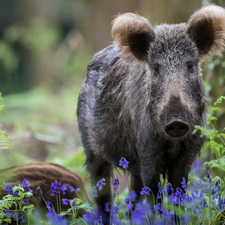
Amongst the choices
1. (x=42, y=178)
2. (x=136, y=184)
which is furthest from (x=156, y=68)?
(x=136, y=184)

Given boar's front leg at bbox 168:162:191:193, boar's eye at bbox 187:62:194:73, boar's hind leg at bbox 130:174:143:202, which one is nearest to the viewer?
boar's eye at bbox 187:62:194:73

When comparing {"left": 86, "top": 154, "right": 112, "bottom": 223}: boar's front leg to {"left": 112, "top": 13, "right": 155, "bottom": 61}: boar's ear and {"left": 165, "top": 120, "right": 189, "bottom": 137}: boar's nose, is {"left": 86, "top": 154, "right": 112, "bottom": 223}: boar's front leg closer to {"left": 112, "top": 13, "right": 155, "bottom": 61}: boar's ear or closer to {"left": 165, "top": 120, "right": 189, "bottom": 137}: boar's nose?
{"left": 112, "top": 13, "right": 155, "bottom": 61}: boar's ear

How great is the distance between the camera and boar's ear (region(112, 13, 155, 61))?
157 inches

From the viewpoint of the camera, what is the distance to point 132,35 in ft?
13.3

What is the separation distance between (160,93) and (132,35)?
2.38 feet

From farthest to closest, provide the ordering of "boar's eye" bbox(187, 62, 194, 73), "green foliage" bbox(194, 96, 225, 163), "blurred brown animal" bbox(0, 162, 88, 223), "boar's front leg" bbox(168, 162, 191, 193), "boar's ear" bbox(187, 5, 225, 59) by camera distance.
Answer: "blurred brown animal" bbox(0, 162, 88, 223) < "boar's front leg" bbox(168, 162, 191, 193) < "boar's ear" bbox(187, 5, 225, 59) < "boar's eye" bbox(187, 62, 194, 73) < "green foliage" bbox(194, 96, 225, 163)

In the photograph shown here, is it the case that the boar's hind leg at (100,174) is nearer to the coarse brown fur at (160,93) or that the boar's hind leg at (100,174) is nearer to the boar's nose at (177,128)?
the coarse brown fur at (160,93)

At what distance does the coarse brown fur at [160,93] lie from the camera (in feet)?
12.0

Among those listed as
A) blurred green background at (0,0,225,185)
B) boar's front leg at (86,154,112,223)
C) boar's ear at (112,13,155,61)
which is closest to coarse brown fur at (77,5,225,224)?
boar's ear at (112,13,155,61)

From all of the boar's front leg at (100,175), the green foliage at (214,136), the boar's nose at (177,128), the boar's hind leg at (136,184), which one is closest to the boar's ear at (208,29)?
the green foliage at (214,136)

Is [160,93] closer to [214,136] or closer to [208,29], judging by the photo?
[214,136]

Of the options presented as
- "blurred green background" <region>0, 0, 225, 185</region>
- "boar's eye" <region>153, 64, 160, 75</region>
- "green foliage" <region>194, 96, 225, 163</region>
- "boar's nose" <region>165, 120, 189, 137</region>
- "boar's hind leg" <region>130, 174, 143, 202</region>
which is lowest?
"green foliage" <region>194, 96, 225, 163</region>

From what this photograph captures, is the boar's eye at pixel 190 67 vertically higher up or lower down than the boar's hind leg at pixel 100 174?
higher up

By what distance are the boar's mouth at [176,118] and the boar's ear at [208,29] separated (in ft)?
2.70
